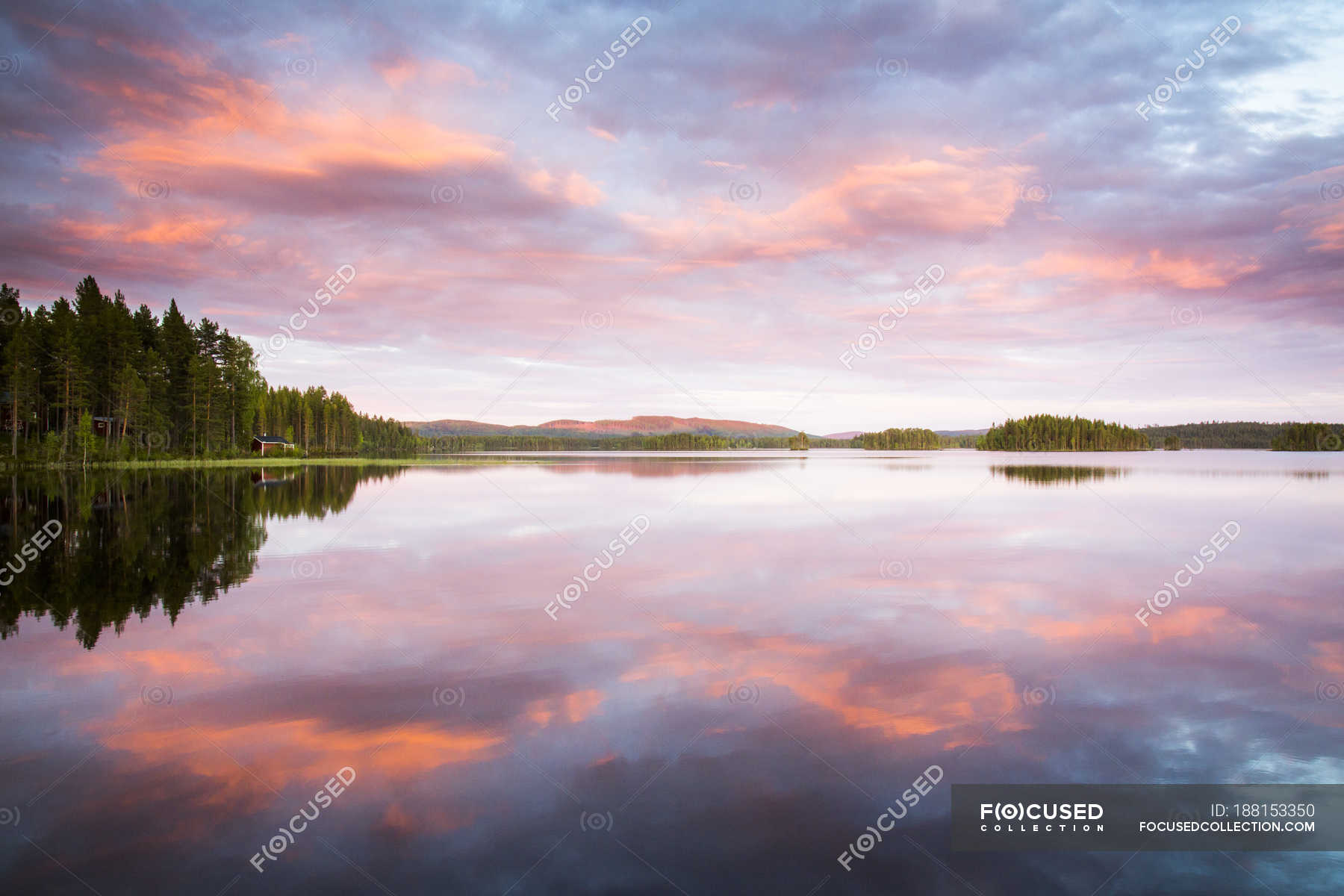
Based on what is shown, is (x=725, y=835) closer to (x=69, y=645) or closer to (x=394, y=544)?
(x=69, y=645)

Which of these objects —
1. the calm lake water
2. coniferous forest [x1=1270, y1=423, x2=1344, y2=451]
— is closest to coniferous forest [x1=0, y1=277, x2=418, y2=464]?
the calm lake water

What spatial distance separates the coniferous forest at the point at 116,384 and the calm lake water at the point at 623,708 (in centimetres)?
6568

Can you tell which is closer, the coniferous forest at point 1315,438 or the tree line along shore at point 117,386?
the tree line along shore at point 117,386

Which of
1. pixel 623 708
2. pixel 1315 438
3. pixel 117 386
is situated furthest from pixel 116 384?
pixel 1315 438

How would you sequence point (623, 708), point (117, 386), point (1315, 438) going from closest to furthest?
1. point (623, 708)
2. point (117, 386)
3. point (1315, 438)

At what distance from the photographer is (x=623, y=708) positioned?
9.34m

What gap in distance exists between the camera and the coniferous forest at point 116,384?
236 feet

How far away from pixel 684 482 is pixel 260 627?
4215 cm

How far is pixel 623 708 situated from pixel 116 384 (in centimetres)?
9433

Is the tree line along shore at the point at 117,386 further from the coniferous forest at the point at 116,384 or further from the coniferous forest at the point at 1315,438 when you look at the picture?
the coniferous forest at the point at 1315,438

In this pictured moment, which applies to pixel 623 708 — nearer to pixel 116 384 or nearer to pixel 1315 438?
pixel 116 384

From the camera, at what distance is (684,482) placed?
54.2m

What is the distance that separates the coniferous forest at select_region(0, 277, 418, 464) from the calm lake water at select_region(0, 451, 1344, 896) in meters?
65.7

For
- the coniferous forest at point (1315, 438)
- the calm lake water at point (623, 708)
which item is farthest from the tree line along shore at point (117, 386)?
the coniferous forest at point (1315, 438)
